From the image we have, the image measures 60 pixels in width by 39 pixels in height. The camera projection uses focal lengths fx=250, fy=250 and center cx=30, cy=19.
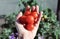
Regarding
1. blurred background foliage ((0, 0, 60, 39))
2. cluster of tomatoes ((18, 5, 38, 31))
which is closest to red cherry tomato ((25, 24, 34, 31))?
cluster of tomatoes ((18, 5, 38, 31))

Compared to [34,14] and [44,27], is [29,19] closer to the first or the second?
[34,14]

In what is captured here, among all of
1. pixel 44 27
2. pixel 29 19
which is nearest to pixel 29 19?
pixel 29 19

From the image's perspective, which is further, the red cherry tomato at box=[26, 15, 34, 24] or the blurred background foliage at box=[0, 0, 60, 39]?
the blurred background foliage at box=[0, 0, 60, 39]

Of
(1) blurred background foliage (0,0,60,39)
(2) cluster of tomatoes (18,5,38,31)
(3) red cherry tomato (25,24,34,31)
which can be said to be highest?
(2) cluster of tomatoes (18,5,38,31)

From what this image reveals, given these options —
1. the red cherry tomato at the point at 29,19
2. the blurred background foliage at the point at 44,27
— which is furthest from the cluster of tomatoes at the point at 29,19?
the blurred background foliage at the point at 44,27

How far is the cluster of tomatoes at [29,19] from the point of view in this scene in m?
2.08

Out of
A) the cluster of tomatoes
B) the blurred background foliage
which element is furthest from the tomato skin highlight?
the blurred background foliage

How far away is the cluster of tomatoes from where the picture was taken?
81.9 inches

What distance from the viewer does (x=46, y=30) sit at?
10.2 feet

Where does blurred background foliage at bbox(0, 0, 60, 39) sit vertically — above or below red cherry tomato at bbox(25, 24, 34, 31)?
below

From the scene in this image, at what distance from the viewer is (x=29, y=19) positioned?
2.08 meters

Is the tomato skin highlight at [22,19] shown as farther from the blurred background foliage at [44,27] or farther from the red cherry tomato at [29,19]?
the blurred background foliage at [44,27]

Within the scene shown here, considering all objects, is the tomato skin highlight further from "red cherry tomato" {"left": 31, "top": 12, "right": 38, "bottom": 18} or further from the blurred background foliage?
the blurred background foliage

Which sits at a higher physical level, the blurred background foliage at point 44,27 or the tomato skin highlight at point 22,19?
the tomato skin highlight at point 22,19
